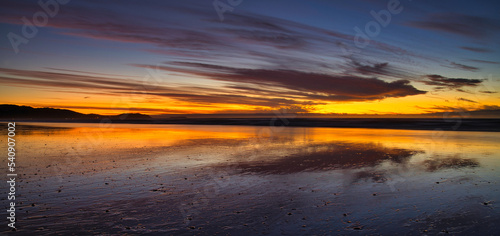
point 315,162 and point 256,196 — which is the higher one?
point 315,162

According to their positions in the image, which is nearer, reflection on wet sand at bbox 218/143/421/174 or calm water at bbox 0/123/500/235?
calm water at bbox 0/123/500/235

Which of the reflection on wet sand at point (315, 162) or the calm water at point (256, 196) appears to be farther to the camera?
the reflection on wet sand at point (315, 162)

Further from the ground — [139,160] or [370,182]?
[139,160]

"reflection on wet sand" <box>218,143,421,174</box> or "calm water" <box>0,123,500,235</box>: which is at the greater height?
"reflection on wet sand" <box>218,143,421,174</box>

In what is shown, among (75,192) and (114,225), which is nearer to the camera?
(114,225)

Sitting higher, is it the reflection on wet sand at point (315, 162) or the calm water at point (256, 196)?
the reflection on wet sand at point (315, 162)

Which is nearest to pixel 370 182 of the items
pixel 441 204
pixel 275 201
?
pixel 441 204

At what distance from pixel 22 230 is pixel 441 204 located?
10958mm

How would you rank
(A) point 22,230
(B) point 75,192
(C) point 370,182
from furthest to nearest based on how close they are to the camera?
1. (C) point 370,182
2. (B) point 75,192
3. (A) point 22,230

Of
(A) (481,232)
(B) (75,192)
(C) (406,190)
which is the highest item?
(B) (75,192)

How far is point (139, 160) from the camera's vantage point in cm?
1634

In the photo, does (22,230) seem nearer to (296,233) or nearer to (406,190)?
(296,233)

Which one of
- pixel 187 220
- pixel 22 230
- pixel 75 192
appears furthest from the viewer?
pixel 75 192

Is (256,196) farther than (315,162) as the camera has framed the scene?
No
